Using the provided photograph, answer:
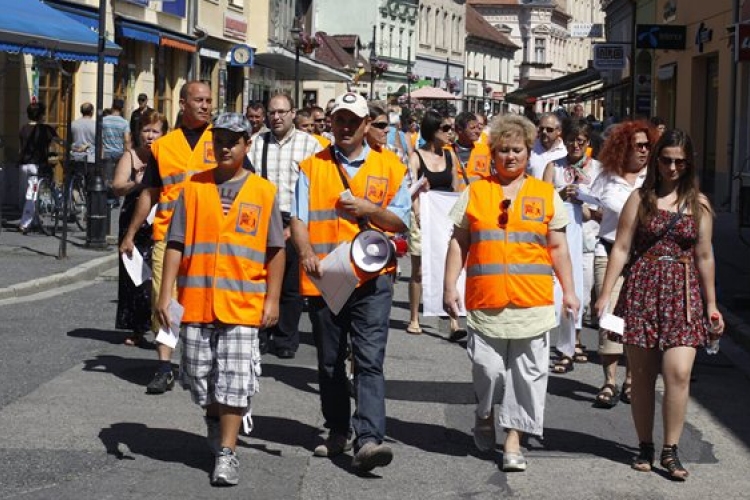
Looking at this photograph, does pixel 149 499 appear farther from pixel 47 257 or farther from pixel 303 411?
pixel 47 257

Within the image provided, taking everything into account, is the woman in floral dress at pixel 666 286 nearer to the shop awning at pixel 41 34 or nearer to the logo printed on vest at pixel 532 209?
→ the logo printed on vest at pixel 532 209

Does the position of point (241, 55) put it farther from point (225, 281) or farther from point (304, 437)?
point (225, 281)

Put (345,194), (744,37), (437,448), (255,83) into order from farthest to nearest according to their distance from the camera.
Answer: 1. (255,83)
2. (744,37)
3. (437,448)
4. (345,194)

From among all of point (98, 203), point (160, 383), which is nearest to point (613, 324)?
point (160, 383)

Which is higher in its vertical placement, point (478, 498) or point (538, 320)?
point (538, 320)

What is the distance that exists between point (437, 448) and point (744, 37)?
10.4 metres

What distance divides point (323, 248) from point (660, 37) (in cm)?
2492

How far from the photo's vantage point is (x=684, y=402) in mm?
7492

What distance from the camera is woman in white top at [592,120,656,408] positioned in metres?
9.55

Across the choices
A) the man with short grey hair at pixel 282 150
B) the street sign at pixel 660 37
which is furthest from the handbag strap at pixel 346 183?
the street sign at pixel 660 37

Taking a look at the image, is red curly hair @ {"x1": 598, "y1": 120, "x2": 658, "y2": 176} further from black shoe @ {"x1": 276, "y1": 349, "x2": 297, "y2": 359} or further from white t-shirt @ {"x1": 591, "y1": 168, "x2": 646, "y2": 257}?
black shoe @ {"x1": 276, "y1": 349, "x2": 297, "y2": 359}

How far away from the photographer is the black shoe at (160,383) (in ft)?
30.5

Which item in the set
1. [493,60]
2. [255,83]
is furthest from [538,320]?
[493,60]

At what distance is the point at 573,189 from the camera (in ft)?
35.4
